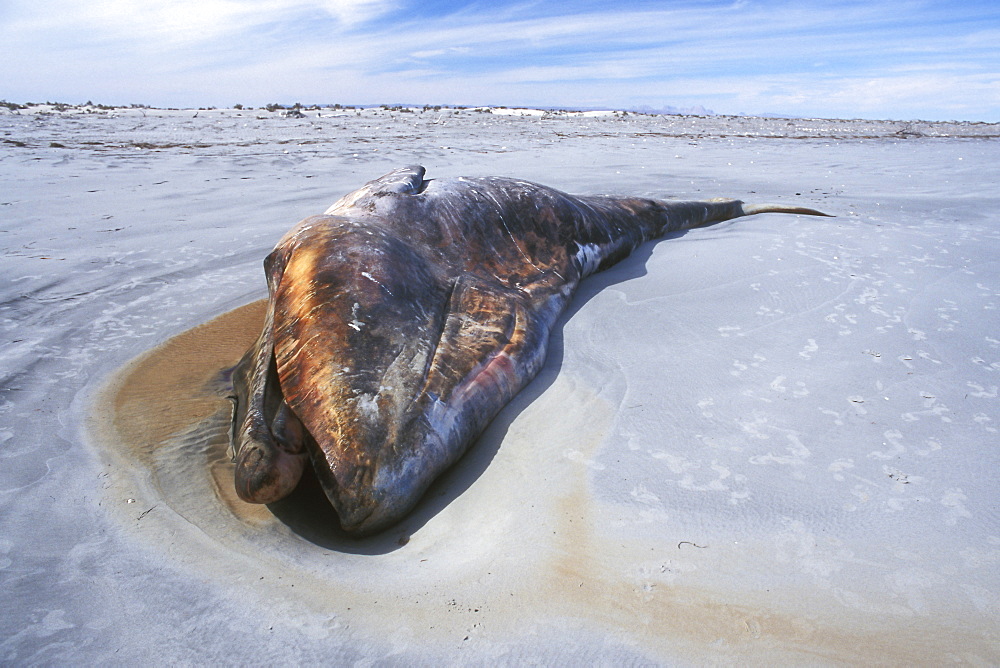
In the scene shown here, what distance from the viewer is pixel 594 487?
6.17 ft

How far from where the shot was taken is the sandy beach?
1.40 m

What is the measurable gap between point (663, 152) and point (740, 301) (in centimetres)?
857

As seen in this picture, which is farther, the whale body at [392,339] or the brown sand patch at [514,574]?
the whale body at [392,339]

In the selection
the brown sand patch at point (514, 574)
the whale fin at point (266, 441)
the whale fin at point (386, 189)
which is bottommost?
the brown sand patch at point (514, 574)

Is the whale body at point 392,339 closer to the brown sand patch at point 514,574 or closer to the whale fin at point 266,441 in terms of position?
the whale fin at point 266,441

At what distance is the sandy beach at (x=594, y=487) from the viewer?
1.40m

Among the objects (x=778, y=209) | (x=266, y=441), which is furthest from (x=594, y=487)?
(x=778, y=209)

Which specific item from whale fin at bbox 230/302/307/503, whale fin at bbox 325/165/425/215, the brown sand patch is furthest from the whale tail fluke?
whale fin at bbox 230/302/307/503

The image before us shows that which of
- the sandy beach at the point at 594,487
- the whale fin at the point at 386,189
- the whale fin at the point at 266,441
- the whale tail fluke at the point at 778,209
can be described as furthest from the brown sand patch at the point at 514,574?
the whale tail fluke at the point at 778,209

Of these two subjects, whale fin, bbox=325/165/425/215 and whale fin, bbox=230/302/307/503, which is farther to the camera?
whale fin, bbox=325/165/425/215

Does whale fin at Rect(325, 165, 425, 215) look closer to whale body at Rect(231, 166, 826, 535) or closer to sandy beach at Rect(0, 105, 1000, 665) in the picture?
whale body at Rect(231, 166, 826, 535)

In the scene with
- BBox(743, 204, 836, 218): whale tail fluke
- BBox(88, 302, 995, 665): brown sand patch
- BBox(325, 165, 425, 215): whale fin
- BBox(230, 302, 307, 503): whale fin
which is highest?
BBox(325, 165, 425, 215): whale fin

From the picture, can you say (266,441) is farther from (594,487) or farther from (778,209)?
(778,209)

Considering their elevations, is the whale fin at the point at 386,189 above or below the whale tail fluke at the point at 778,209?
above
